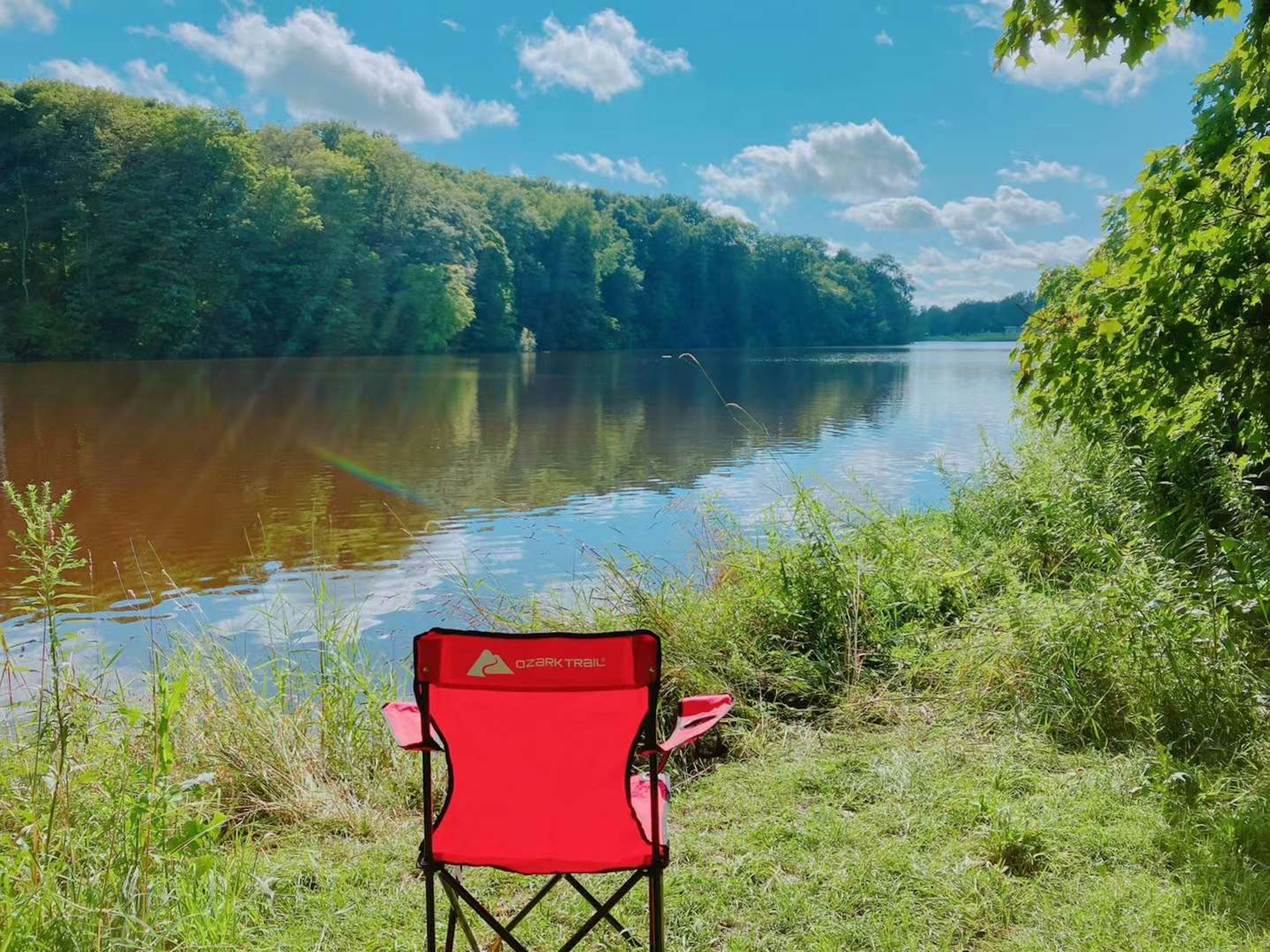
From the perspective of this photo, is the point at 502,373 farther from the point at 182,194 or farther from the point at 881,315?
the point at 881,315

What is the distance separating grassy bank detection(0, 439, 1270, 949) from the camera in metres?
2.42

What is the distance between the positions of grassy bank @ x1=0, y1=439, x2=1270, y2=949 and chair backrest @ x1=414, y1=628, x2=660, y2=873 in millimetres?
594

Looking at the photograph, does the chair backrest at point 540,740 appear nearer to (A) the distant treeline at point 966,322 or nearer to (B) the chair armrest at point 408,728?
(B) the chair armrest at point 408,728

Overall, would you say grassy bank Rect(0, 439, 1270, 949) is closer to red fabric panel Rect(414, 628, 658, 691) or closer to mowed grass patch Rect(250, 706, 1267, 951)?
mowed grass patch Rect(250, 706, 1267, 951)

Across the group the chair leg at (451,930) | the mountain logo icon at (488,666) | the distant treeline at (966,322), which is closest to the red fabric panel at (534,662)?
the mountain logo icon at (488,666)

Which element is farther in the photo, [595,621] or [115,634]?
[115,634]

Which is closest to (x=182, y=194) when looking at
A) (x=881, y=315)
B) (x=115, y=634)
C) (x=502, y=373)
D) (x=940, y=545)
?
(x=502, y=373)

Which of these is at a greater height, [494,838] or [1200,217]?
[1200,217]

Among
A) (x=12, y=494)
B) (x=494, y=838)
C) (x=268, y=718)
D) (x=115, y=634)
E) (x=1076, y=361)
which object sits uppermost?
(x=1076, y=361)

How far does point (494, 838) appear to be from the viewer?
6.84ft

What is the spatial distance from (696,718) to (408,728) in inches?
27.4

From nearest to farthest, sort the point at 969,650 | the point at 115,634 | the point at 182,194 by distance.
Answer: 1. the point at 969,650
2. the point at 115,634
3. the point at 182,194

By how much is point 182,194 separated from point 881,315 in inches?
3305

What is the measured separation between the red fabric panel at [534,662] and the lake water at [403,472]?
3.21m
